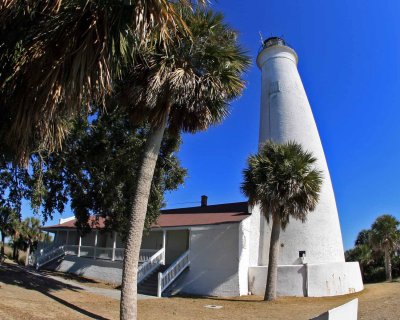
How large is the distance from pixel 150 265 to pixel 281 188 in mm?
8761

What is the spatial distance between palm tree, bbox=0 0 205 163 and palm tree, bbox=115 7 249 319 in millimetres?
4243

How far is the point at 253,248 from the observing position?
22.1m

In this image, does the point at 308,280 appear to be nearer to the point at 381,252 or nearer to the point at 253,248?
the point at 253,248

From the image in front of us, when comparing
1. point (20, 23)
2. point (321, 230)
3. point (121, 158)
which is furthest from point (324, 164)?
point (20, 23)

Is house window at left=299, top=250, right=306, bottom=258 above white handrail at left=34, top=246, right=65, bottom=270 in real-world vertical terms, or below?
above

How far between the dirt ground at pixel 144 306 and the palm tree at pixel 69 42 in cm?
617

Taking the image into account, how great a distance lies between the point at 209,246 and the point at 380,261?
23534mm

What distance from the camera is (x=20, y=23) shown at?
5.75 metres

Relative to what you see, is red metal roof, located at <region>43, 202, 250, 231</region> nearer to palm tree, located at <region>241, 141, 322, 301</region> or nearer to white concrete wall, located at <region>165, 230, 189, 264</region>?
white concrete wall, located at <region>165, 230, 189, 264</region>

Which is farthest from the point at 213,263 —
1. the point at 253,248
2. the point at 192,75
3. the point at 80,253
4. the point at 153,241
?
the point at 192,75

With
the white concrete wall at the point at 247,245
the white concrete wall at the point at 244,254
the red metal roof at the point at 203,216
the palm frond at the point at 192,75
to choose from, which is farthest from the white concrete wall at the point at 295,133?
the palm frond at the point at 192,75

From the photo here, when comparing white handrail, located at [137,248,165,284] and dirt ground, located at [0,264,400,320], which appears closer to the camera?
dirt ground, located at [0,264,400,320]

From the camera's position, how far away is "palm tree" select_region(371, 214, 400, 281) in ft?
107

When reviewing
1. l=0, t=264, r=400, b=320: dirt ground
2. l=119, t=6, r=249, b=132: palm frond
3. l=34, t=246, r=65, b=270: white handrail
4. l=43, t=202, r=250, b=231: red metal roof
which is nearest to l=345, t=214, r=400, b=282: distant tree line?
l=43, t=202, r=250, b=231: red metal roof
